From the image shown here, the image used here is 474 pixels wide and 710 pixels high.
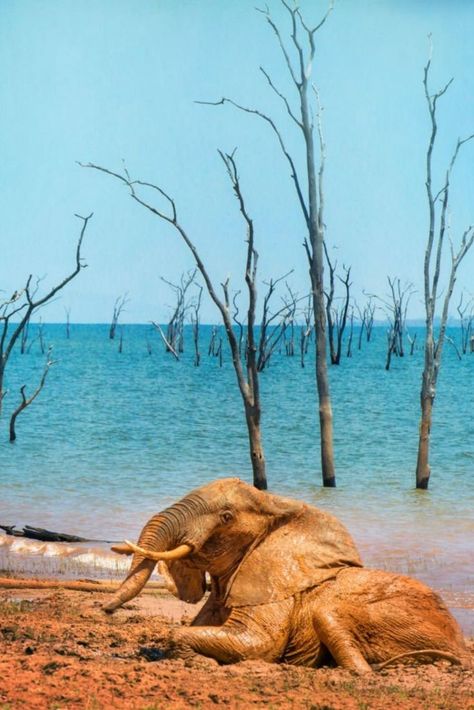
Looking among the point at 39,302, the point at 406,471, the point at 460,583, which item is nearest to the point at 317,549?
the point at 460,583

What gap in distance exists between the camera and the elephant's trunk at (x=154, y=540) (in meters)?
5.48

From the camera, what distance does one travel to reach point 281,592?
605cm

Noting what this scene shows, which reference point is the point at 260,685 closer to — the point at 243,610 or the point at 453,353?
the point at 243,610

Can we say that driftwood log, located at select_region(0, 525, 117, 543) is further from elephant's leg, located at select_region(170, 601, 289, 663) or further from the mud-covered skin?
elephant's leg, located at select_region(170, 601, 289, 663)

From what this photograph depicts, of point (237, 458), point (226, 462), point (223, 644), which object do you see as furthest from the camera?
point (237, 458)

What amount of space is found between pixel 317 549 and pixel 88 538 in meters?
7.18

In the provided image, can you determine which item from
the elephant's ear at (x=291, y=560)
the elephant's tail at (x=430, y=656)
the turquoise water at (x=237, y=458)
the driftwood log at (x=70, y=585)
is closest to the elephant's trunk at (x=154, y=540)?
the elephant's ear at (x=291, y=560)

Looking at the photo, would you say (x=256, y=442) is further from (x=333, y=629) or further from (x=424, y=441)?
(x=333, y=629)

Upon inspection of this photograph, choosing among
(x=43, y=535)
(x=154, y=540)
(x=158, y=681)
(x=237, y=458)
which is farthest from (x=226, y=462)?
(x=158, y=681)

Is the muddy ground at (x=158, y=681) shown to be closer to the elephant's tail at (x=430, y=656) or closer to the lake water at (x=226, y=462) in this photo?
the elephant's tail at (x=430, y=656)

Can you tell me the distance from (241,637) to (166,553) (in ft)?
2.44

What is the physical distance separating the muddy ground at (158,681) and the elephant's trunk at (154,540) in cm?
37

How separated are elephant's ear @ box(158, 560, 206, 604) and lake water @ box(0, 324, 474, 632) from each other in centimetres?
432

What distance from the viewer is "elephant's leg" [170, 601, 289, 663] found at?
5883 mm
